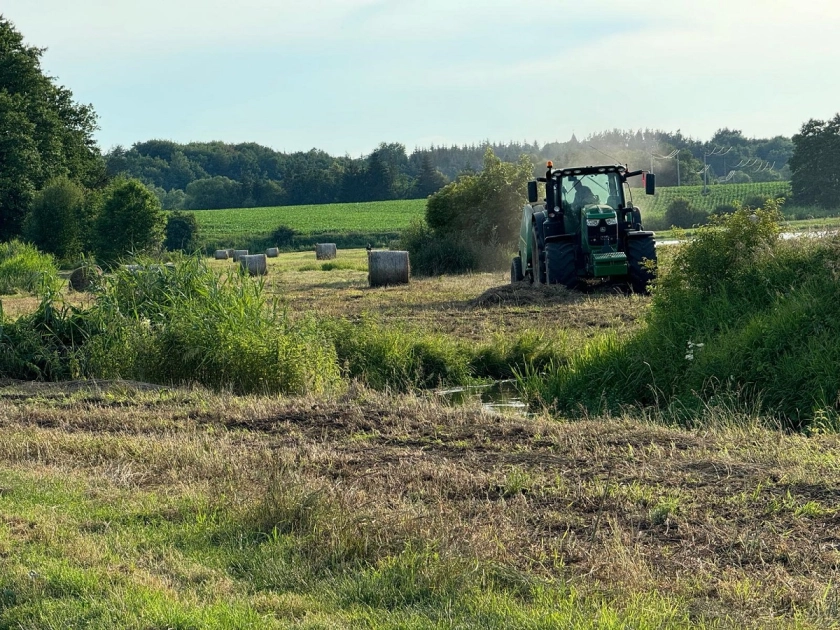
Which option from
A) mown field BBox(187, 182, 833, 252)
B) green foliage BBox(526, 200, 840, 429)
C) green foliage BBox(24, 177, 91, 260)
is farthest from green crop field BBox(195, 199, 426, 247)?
green foliage BBox(526, 200, 840, 429)

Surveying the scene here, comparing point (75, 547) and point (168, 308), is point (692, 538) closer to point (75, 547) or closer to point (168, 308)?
point (75, 547)

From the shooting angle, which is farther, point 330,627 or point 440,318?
point 440,318

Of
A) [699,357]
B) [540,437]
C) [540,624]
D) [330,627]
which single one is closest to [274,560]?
[330,627]

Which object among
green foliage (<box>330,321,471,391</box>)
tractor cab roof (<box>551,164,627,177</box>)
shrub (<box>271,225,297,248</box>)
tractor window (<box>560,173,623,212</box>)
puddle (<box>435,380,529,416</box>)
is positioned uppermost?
tractor cab roof (<box>551,164,627,177</box>)

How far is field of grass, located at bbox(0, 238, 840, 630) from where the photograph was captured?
454 cm

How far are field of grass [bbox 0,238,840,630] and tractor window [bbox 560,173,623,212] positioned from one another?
12228 mm

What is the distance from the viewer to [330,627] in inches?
170

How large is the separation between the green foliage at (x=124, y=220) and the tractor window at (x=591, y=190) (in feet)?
84.1

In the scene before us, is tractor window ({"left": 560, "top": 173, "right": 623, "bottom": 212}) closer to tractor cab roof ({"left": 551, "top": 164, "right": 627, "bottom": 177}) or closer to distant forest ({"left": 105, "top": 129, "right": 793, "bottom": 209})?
tractor cab roof ({"left": 551, "top": 164, "right": 627, "bottom": 177})

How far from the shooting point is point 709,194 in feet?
293

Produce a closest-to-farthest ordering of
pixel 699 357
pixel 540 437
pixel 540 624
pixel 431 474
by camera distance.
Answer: pixel 540 624, pixel 431 474, pixel 540 437, pixel 699 357

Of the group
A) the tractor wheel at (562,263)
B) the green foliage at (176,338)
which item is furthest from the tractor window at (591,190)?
the green foliage at (176,338)

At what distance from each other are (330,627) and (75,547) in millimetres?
1871

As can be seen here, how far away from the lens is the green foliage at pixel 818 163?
7519 cm
